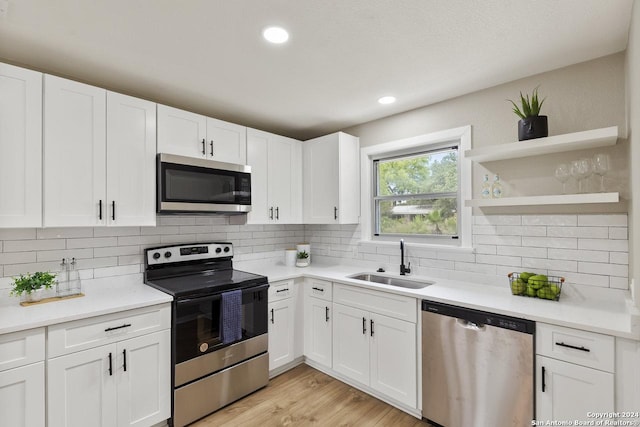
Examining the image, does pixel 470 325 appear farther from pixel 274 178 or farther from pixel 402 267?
pixel 274 178

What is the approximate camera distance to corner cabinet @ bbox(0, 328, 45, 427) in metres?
1.57

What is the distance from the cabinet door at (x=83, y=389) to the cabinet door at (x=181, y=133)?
1472mm

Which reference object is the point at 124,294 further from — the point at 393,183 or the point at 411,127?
the point at 411,127

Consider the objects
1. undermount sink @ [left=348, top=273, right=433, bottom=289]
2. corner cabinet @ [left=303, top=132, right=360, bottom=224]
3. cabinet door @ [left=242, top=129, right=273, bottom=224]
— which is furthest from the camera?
corner cabinet @ [left=303, top=132, right=360, bottom=224]

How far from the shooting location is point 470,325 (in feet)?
6.49

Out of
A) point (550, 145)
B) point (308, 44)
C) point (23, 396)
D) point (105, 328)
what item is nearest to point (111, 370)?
point (105, 328)

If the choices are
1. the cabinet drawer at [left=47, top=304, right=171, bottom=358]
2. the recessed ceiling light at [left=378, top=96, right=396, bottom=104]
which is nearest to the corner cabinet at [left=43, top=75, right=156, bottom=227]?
the cabinet drawer at [left=47, top=304, right=171, bottom=358]

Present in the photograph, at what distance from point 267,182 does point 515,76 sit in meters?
2.28

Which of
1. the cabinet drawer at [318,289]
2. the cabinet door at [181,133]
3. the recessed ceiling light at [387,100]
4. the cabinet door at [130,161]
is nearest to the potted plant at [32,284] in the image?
the cabinet door at [130,161]

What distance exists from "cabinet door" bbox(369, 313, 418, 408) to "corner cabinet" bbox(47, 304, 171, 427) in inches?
59.9

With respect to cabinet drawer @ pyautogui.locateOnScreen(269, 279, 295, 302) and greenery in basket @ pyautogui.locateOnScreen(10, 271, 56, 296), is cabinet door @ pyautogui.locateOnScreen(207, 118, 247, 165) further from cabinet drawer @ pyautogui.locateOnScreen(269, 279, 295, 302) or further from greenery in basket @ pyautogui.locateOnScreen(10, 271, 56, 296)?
greenery in basket @ pyautogui.locateOnScreen(10, 271, 56, 296)

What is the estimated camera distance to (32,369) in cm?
164

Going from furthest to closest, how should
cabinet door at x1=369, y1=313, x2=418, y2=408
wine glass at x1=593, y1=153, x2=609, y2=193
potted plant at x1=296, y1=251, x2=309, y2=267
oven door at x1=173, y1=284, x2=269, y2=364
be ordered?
potted plant at x1=296, y1=251, x2=309, y2=267, cabinet door at x1=369, y1=313, x2=418, y2=408, oven door at x1=173, y1=284, x2=269, y2=364, wine glass at x1=593, y1=153, x2=609, y2=193

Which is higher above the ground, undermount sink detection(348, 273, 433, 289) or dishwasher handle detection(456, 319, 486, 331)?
undermount sink detection(348, 273, 433, 289)
